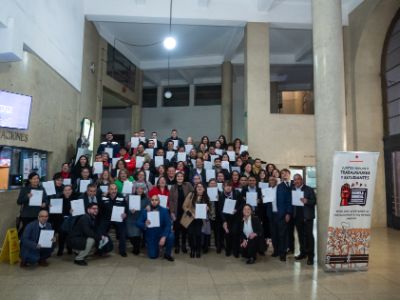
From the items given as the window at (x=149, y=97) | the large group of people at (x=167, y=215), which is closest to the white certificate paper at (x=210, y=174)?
the large group of people at (x=167, y=215)

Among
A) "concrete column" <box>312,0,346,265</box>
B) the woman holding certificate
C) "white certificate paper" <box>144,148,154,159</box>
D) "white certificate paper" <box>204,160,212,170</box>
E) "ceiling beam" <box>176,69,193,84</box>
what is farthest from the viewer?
"ceiling beam" <box>176,69,193,84</box>

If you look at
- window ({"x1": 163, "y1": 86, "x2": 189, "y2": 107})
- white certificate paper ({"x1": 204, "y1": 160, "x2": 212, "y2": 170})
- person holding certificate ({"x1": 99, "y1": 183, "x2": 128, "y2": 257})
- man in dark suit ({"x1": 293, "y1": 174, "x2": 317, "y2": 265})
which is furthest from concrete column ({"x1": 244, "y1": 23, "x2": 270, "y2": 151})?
window ({"x1": 163, "y1": 86, "x2": 189, "y2": 107})

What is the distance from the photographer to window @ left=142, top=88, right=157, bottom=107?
1875 centimetres

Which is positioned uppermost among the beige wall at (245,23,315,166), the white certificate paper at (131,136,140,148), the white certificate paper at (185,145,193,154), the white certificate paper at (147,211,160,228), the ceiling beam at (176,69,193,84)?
the ceiling beam at (176,69,193,84)

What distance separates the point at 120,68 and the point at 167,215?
10.5 meters

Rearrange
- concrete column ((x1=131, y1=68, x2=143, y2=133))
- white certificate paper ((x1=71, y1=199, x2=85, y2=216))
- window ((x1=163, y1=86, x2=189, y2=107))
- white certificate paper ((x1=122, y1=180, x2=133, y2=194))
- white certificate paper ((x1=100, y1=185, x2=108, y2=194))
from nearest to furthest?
→ white certificate paper ((x1=71, y1=199, x2=85, y2=216)) → white certificate paper ((x1=100, y1=185, x2=108, y2=194)) → white certificate paper ((x1=122, y1=180, x2=133, y2=194)) → concrete column ((x1=131, y1=68, x2=143, y2=133)) → window ((x1=163, y1=86, x2=189, y2=107))

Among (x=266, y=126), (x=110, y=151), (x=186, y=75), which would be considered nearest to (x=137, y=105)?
(x=186, y=75)

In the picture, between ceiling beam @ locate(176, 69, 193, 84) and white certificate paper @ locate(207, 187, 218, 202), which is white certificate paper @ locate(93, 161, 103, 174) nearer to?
white certificate paper @ locate(207, 187, 218, 202)

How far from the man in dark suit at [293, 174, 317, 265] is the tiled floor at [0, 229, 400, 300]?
32cm

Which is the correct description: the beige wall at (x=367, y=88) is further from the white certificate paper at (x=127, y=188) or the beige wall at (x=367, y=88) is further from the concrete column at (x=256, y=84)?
the white certificate paper at (x=127, y=188)

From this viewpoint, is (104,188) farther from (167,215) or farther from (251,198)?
(251,198)

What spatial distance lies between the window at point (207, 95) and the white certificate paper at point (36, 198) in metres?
13.2

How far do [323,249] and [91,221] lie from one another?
14.6ft

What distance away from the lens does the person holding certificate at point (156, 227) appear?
6.10 metres
